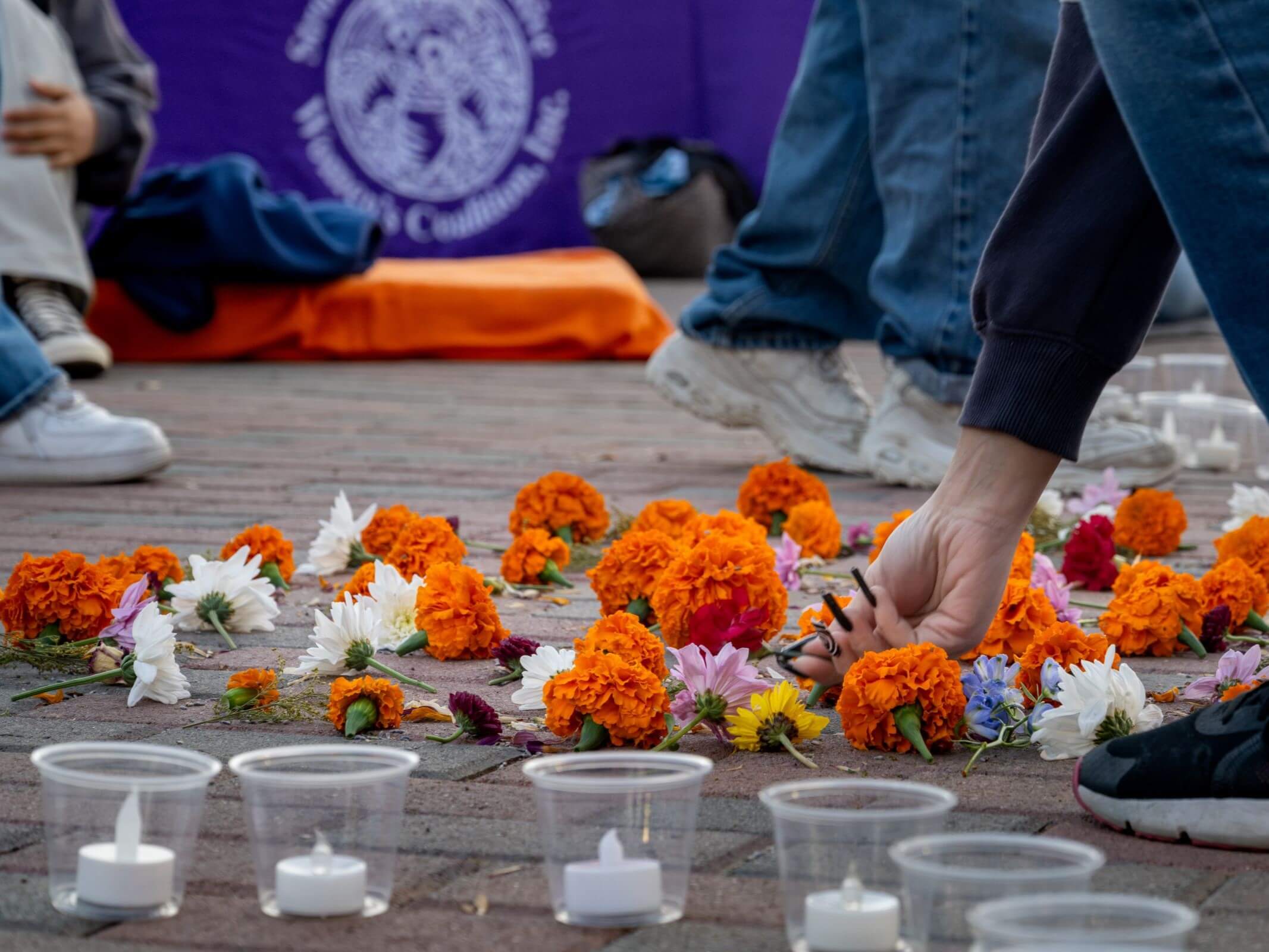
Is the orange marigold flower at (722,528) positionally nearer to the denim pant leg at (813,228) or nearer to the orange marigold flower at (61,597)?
the orange marigold flower at (61,597)

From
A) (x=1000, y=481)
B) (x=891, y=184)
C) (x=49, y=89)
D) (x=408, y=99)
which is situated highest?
(x=408, y=99)

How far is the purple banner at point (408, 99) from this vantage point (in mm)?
9289

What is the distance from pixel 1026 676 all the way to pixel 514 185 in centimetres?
842

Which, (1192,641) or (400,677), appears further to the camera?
(1192,641)

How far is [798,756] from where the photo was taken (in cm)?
158

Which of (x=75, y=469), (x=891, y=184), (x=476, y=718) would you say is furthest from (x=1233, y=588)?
(x=75, y=469)

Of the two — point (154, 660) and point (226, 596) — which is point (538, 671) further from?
point (226, 596)

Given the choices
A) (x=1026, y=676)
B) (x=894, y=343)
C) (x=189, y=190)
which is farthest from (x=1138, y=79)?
(x=189, y=190)

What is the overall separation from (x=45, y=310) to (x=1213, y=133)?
4.58 metres

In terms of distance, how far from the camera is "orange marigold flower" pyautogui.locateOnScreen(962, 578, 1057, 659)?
1902mm

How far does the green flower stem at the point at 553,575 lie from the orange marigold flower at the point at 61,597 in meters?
0.66

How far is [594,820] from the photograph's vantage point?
1202 mm

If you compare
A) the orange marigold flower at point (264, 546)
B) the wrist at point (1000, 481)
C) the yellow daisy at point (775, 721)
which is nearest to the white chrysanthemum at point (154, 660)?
the orange marigold flower at point (264, 546)

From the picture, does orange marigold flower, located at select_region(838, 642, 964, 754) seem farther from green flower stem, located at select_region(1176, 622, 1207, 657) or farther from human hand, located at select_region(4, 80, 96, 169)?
human hand, located at select_region(4, 80, 96, 169)
